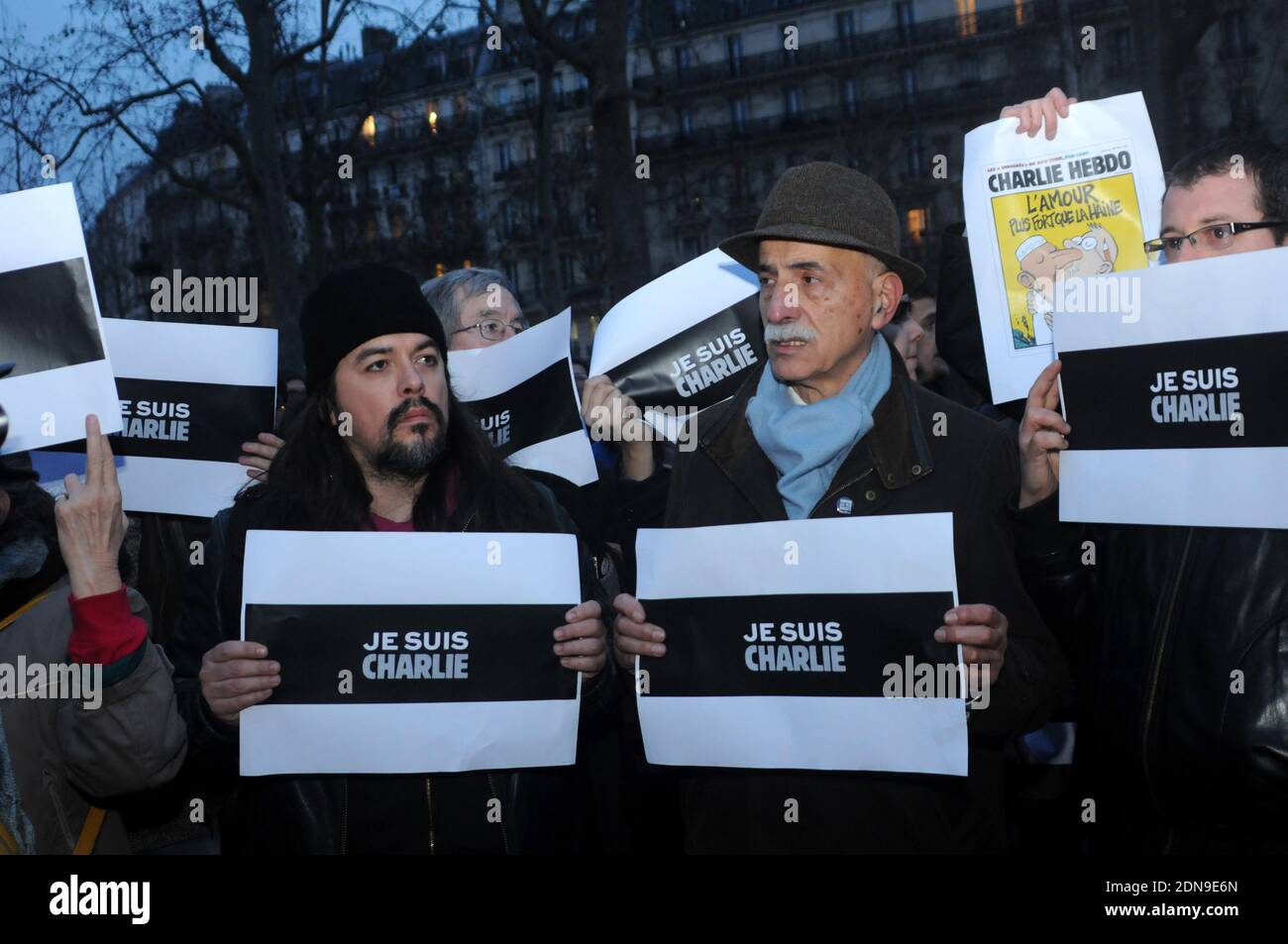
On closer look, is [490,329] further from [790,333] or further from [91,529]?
[91,529]

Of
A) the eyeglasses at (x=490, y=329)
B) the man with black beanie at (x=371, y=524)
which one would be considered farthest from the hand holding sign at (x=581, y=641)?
the eyeglasses at (x=490, y=329)

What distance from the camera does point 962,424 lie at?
121 inches

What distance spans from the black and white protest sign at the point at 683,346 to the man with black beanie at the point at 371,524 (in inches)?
29.6

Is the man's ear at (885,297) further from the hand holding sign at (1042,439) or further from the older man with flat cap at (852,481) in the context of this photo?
the hand holding sign at (1042,439)

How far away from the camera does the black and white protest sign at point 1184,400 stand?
2629mm

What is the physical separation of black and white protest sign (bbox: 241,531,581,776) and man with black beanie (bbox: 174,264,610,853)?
0.20 feet

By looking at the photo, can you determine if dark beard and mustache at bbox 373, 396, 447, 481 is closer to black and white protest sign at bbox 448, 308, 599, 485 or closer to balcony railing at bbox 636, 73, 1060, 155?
black and white protest sign at bbox 448, 308, 599, 485

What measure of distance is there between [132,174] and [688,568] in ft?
65.3

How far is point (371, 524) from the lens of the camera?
331 cm

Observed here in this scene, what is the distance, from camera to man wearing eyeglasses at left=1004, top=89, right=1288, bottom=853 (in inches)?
104

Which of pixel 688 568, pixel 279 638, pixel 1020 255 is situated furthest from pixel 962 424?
pixel 279 638

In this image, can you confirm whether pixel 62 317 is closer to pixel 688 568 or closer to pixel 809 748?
pixel 688 568

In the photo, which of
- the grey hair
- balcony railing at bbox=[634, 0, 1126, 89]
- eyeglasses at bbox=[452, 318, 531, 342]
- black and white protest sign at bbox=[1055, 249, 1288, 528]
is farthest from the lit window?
black and white protest sign at bbox=[1055, 249, 1288, 528]

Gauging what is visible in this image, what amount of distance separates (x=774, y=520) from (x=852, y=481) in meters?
0.21
